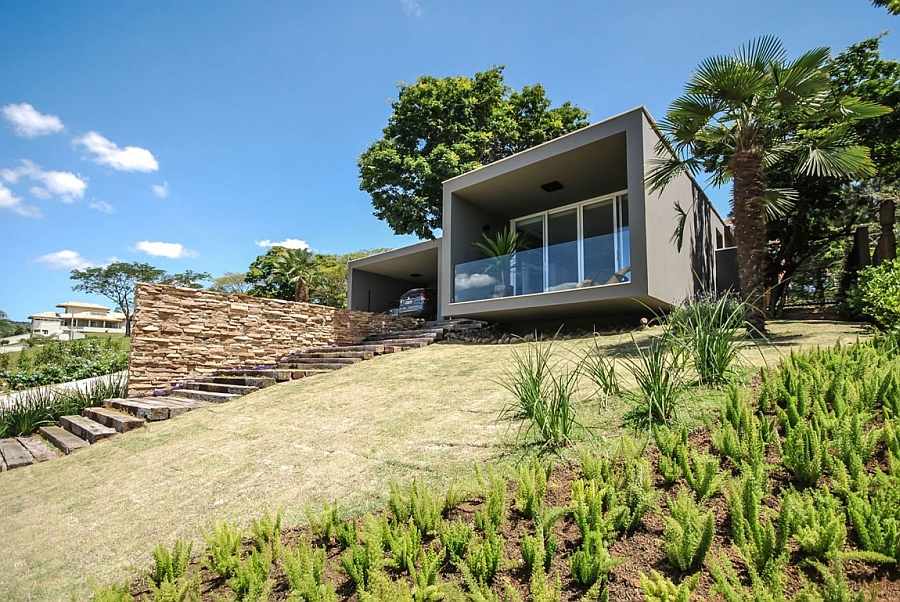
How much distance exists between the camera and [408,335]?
1220cm

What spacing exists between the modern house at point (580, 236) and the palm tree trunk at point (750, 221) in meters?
1.05

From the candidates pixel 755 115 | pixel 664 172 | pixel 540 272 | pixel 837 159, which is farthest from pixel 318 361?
pixel 837 159

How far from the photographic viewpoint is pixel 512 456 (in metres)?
3.06

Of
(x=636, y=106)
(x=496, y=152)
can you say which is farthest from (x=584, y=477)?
(x=496, y=152)

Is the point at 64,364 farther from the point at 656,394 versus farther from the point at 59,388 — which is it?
the point at 656,394

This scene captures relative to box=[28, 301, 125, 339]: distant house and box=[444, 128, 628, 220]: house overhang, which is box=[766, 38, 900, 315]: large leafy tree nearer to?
box=[444, 128, 628, 220]: house overhang

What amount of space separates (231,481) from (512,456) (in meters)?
2.41

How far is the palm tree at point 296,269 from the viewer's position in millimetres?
19062

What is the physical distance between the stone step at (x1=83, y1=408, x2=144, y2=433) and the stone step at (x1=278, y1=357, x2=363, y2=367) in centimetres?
361

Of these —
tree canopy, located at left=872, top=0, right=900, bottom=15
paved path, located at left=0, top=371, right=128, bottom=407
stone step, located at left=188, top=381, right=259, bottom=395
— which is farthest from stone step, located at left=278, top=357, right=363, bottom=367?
tree canopy, located at left=872, top=0, right=900, bottom=15

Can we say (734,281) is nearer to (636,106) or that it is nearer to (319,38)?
(636,106)

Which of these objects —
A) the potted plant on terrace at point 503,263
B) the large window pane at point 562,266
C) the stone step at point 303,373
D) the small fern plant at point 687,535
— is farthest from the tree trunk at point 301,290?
the small fern plant at point 687,535

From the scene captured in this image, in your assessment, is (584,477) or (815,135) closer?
(584,477)

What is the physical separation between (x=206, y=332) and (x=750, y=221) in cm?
1109
